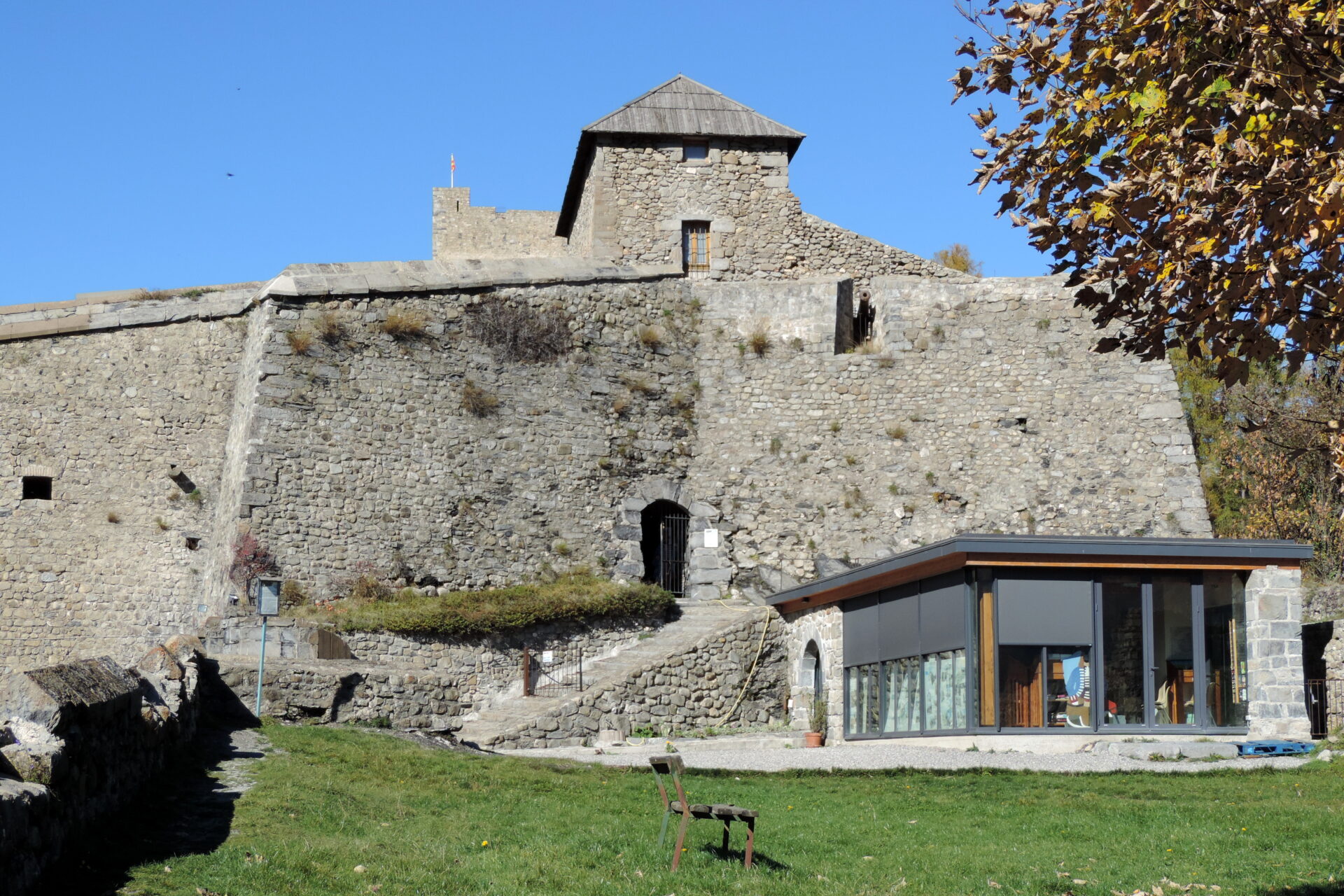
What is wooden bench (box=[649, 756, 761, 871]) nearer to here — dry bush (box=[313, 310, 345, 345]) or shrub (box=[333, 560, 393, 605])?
shrub (box=[333, 560, 393, 605])

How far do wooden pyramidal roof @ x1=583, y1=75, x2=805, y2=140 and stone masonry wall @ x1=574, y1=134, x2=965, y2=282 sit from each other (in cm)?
19

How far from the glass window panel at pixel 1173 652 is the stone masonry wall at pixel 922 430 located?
6.14 meters

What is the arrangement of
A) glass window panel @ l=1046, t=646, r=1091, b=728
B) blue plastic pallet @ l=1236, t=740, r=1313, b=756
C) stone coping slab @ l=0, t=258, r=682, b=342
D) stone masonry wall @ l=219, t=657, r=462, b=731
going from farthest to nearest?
1. stone coping slab @ l=0, t=258, r=682, b=342
2. stone masonry wall @ l=219, t=657, r=462, b=731
3. glass window panel @ l=1046, t=646, r=1091, b=728
4. blue plastic pallet @ l=1236, t=740, r=1313, b=756

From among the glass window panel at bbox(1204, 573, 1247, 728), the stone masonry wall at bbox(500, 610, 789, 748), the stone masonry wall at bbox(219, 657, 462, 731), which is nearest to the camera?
the glass window panel at bbox(1204, 573, 1247, 728)

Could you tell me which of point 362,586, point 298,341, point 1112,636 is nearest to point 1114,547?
point 1112,636

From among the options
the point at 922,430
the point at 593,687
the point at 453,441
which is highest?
the point at 922,430

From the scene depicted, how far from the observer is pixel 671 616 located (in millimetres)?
21438

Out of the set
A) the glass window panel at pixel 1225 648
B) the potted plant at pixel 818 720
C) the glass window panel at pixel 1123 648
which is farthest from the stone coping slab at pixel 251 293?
the glass window panel at pixel 1225 648

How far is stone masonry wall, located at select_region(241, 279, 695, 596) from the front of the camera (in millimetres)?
19969

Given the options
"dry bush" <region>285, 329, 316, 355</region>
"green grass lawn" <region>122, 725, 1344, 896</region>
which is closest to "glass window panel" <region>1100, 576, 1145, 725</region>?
"green grass lawn" <region>122, 725, 1344, 896</region>

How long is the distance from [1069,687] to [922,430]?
8.31 meters

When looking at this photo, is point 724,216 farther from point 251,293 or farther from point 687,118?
point 251,293

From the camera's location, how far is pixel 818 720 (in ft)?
60.7

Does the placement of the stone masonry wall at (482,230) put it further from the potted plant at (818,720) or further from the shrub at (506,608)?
the potted plant at (818,720)
